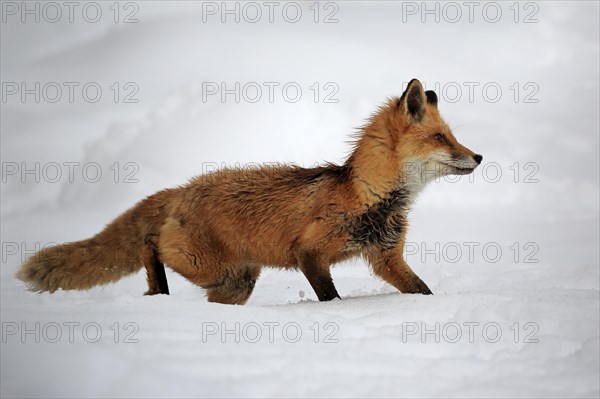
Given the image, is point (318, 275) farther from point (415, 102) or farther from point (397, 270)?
point (415, 102)

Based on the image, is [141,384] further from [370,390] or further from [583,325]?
[583,325]

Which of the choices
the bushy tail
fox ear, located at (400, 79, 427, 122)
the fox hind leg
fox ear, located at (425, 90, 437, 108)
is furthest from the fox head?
the bushy tail

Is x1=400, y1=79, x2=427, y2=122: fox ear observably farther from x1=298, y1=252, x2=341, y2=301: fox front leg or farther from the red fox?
x1=298, y1=252, x2=341, y2=301: fox front leg

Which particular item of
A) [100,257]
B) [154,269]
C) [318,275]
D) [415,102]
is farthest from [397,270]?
[100,257]

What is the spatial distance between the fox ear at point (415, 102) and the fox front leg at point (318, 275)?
1744 mm

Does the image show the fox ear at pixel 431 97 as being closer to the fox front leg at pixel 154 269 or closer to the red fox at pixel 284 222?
the red fox at pixel 284 222

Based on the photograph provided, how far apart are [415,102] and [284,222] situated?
1808 millimetres

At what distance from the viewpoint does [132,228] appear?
8.14 m

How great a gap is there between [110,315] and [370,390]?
223 cm

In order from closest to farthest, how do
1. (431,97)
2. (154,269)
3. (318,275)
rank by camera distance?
(318,275) → (431,97) → (154,269)

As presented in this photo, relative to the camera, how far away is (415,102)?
24.0ft

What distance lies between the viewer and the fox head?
721 cm

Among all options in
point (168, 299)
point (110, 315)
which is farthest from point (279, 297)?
point (110, 315)

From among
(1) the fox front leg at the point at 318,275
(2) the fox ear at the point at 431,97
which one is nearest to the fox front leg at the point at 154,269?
(1) the fox front leg at the point at 318,275
